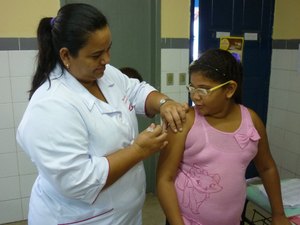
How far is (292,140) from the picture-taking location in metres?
2.96

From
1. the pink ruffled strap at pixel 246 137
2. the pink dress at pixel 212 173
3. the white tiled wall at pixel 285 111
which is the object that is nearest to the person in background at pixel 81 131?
the pink dress at pixel 212 173

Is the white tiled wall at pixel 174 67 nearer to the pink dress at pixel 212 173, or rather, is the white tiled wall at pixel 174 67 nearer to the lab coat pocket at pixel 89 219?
the pink dress at pixel 212 173

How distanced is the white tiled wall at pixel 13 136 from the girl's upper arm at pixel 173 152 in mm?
1568

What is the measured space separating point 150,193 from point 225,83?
2123mm

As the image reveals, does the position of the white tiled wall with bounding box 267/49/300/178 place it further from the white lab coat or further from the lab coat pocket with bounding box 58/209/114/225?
the lab coat pocket with bounding box 58/209/114/225

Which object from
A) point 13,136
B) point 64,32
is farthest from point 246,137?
point 13,136

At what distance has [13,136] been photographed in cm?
243

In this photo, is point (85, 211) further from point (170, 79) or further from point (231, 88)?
point (170, 79)

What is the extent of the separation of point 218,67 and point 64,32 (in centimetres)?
58

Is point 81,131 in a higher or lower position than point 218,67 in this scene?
lower

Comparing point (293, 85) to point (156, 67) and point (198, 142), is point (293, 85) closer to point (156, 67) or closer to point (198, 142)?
point (156, 67)

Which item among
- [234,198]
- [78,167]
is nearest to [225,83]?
[234,198]

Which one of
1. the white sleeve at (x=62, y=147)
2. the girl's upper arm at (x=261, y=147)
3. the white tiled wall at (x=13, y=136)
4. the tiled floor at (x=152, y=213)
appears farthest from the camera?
the tiled floor at (x=152, y=213)

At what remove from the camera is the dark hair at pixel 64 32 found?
3.05ft
